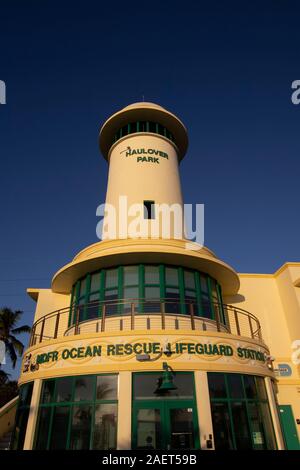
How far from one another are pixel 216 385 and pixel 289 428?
7.69m

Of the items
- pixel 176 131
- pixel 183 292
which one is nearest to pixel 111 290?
pixel 183 292

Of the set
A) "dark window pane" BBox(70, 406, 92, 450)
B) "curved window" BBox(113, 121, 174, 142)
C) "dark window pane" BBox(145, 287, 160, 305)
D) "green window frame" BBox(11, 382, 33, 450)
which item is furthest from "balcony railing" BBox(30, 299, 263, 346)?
"curved window" BBox(113, 121, 174, 142)

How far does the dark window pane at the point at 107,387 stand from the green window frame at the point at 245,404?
132 inches

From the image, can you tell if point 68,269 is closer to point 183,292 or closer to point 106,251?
point 106,251

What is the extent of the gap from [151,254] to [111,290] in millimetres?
2503

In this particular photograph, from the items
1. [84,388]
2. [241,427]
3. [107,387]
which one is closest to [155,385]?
[107,387]

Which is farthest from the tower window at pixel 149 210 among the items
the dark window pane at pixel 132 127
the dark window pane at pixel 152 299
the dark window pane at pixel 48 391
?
the dark window pane at pixel 48 391

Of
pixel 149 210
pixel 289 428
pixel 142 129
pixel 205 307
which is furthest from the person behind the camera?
pixel 142 129

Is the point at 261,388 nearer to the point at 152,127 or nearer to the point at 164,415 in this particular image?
the point at 164,415

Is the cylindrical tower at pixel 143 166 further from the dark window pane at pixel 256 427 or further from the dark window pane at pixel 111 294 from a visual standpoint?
the dark window pane at pixel 256 427

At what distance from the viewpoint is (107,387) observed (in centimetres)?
1098

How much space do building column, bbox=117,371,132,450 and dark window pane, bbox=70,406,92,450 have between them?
1077 millimetres

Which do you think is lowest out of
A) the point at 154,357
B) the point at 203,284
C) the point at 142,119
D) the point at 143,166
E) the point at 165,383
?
the point at 165,383

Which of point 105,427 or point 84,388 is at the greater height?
point 84,388
